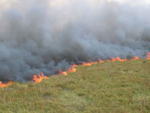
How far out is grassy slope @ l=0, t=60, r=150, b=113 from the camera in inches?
349

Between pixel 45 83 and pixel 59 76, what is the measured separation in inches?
92.8

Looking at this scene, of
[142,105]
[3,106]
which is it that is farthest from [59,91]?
[142,105]

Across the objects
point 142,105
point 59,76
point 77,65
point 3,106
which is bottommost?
point 142,105

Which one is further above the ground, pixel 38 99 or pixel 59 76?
pixel 59 76

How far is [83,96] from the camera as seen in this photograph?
1062cm

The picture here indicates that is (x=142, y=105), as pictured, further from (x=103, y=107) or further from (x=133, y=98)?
(x=103, y=107)

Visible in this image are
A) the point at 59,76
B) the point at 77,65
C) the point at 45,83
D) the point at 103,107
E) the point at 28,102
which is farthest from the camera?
the point at 77,65

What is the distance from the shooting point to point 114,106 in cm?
912

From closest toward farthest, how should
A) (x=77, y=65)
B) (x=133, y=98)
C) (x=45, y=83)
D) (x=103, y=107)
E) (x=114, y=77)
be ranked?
(x=103, y=107) → (x=133, y=98) → (x=45, y=83) → (x=114, y=77) → (x=77, y=65)

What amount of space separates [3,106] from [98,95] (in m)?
4.44

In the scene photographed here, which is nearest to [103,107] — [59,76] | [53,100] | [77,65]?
[53,100]

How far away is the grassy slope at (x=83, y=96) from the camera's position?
8.88m

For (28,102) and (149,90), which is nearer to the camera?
(28,102)

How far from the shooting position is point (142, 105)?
9.18 meters
